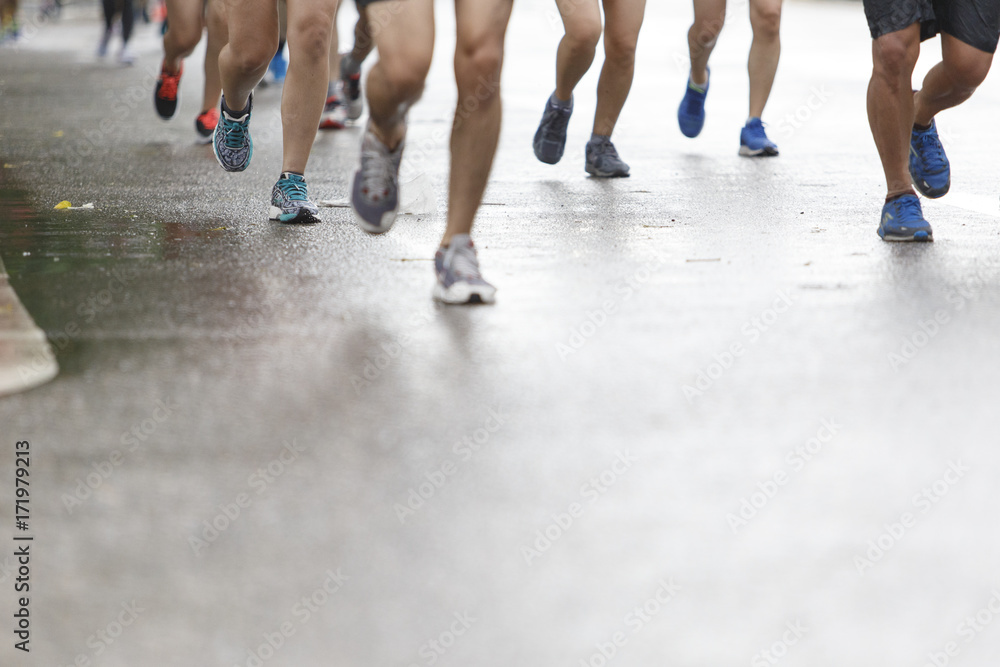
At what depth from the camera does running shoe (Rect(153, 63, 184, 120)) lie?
851cm

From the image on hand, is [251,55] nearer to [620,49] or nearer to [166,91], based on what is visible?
[620,49]

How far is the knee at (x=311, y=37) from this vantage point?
5.09 m

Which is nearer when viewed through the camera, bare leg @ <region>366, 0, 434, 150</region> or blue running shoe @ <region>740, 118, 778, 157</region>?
bare leg @ <region>366, 0, 434, 150</region>

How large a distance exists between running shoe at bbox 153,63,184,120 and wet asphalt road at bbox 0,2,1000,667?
10.2ft

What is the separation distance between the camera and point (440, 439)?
2.88 m

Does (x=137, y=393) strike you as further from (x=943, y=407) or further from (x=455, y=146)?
(x=943, y=407)

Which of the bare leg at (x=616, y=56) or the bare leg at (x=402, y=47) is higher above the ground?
the bare leg at (x=402, y=47)

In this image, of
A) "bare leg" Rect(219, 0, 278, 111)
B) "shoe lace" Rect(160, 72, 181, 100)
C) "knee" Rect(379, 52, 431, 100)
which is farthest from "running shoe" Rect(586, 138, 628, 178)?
"shoe lace" Rect(160, 72, 181, 100)
